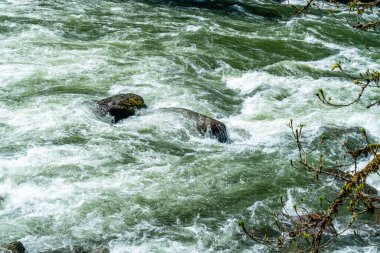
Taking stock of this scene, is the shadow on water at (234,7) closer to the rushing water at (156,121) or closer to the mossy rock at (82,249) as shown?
the rushing water at (156,121)

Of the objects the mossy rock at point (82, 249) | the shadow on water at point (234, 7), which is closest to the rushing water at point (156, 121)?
the mossy rock at point (82, 249)

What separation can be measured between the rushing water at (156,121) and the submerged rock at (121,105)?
0.80 ft

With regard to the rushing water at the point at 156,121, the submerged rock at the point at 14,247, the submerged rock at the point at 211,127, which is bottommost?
the rushing water at the point at 156,121

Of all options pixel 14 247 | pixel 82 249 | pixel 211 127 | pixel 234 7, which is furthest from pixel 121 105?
pixel 234 7

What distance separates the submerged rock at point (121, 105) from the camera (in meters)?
10.4

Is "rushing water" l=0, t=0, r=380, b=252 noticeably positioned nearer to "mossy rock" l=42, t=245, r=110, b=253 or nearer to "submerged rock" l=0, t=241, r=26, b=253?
"mossy rock" l=42, t=245, r=110, b=253

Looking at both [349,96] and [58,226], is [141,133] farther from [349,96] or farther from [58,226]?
[349,96]

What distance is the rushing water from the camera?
721cm

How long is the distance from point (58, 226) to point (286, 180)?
3.73 meters

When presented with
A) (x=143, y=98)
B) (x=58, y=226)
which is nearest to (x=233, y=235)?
(x=58, y=226)

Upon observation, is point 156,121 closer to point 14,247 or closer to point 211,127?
point 211,127

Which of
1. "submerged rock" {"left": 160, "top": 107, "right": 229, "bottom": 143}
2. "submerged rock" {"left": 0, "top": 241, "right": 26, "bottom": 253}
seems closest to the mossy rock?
"submerged rock" {"left": 0, "top": 241, "right": 26, "bottom": 253}

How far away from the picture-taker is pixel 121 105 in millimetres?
10562

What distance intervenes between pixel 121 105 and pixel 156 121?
827 mm
